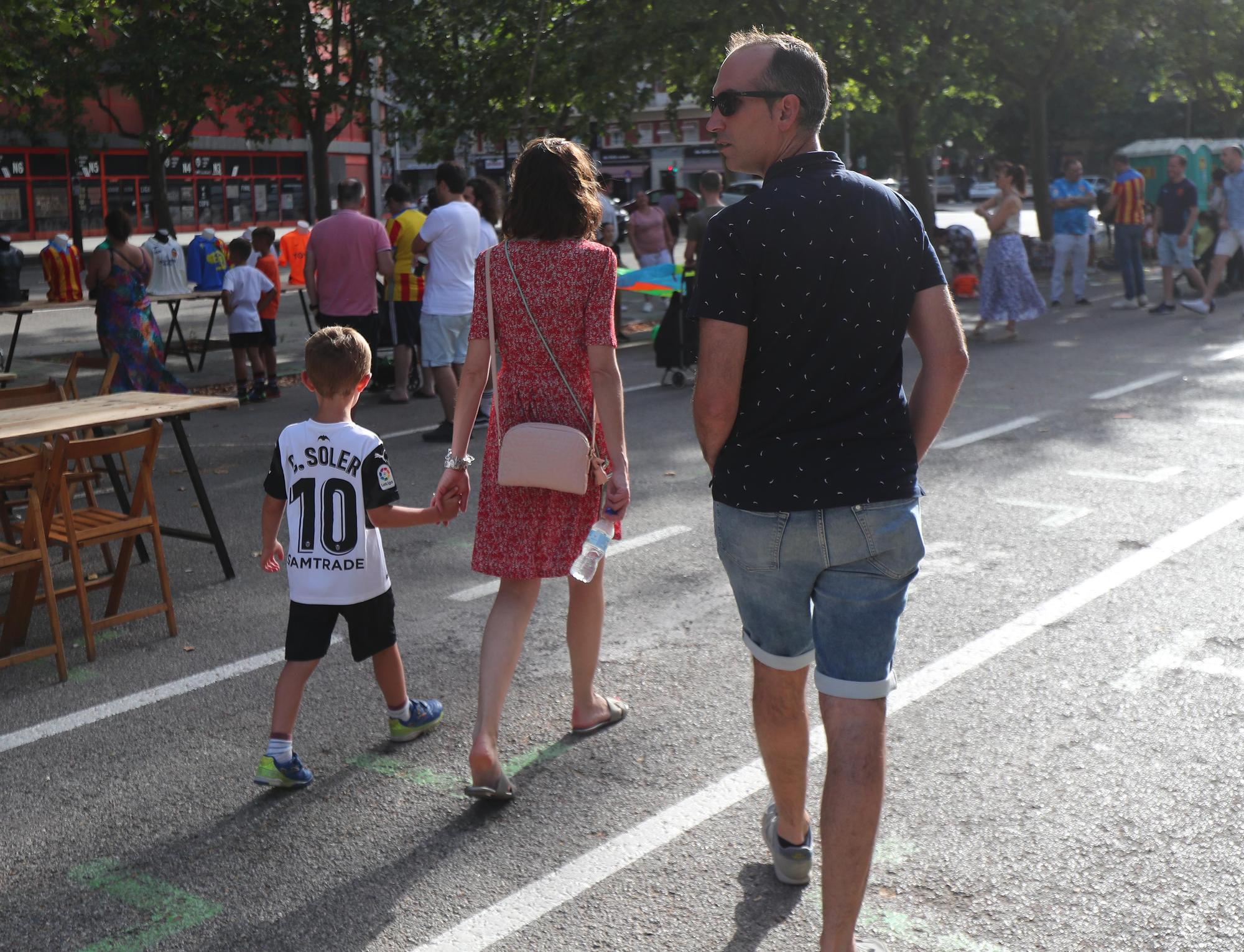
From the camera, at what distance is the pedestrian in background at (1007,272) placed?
46.0 feet

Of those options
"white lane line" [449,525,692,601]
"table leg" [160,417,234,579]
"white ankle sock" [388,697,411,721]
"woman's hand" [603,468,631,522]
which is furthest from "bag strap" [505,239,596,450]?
Answer: "table leg" [160,417,234,579]

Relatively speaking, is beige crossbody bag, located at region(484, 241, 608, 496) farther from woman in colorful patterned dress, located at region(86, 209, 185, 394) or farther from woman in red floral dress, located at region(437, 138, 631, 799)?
woman in colorful patterned dress, located at region(86, 209, 185, 394)

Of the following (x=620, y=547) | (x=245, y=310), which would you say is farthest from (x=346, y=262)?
(x=620, y=547)

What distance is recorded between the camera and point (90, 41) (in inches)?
955

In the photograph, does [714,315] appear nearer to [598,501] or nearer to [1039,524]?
[598,501]

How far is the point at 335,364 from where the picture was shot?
4.02m

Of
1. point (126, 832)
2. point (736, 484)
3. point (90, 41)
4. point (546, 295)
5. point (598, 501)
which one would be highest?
point (90, 41)

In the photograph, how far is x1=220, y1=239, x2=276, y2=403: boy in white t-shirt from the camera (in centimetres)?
1189

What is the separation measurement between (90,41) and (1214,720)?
24763 millimetres

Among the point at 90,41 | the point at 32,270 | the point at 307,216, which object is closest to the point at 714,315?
the point at 90,41

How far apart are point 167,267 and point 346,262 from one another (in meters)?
8.49

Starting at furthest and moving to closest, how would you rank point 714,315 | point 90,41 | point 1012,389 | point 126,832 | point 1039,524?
point 90,41 → point 1012,389 → point 1039,524 → point 126,832 → point 714,315

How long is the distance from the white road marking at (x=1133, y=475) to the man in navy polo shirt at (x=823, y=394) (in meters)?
5.33

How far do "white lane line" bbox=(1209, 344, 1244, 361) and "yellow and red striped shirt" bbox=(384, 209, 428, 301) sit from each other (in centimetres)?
735
